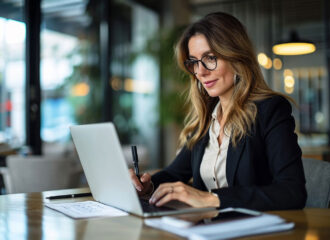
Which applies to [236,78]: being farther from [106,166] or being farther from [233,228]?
[233,228]

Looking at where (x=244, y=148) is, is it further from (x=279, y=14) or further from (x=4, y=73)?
(x=279, y=14)

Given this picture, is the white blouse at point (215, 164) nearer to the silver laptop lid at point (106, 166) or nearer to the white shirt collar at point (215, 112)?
the white shirt collar at point (215, 112)

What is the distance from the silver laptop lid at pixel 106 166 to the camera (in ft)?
4.15

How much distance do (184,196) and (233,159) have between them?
0.48m

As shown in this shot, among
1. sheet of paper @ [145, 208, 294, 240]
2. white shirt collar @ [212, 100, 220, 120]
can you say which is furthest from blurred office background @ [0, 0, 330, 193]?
sheet of paper @ [145, 208, 294, 240]

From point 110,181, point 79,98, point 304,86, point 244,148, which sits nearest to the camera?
point 110,181

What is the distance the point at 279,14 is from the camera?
8.49 m

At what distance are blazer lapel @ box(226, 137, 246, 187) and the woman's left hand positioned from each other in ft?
1.24

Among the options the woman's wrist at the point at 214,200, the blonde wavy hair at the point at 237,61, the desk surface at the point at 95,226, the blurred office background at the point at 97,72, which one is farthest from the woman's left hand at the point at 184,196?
the blurred office background at the point at 97,72

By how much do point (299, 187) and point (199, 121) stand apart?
0.79 m

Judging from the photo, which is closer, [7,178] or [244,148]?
[244,148]

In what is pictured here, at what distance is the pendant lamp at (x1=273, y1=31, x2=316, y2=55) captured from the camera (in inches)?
257

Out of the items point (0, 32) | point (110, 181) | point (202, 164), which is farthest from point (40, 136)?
point (110, 181)

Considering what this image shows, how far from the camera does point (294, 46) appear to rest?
6.75 m
